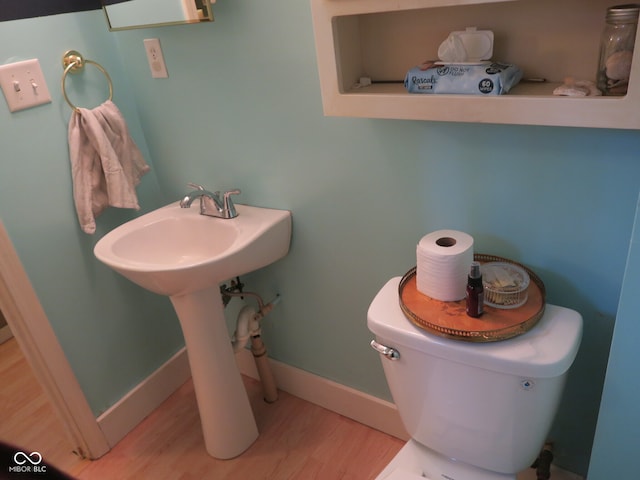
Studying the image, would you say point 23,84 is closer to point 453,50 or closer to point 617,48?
point 453,50

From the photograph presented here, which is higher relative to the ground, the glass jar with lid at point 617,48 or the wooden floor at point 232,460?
the glass jar with lid at point 617,48

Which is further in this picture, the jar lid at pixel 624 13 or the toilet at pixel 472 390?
the toilet at pixel 472 390

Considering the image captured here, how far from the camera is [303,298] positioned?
5.41 ft

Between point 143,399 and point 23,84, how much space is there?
1189mm

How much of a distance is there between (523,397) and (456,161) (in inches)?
20.7

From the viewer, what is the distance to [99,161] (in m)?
1.55

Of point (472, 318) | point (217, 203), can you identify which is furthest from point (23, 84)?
point (472, 318)

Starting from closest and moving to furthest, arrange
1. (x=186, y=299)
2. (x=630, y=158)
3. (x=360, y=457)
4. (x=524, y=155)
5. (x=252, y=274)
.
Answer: (x=630, y=158) → (x=524, y=155) → (x=186, y=299) → (x=360, y=457) → (x=252, y=274)

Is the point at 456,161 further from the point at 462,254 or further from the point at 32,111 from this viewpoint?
the point at 32,111

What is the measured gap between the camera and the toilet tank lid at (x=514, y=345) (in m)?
0.92

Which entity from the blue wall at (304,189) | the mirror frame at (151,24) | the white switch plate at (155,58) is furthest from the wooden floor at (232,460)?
the mirror frame at (151,24)

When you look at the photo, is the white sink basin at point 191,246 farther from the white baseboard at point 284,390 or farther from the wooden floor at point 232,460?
the wooden floor at point 232,460

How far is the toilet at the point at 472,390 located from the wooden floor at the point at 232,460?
1.56 ft

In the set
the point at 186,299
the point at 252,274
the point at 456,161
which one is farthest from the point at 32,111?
the point at 456,161
